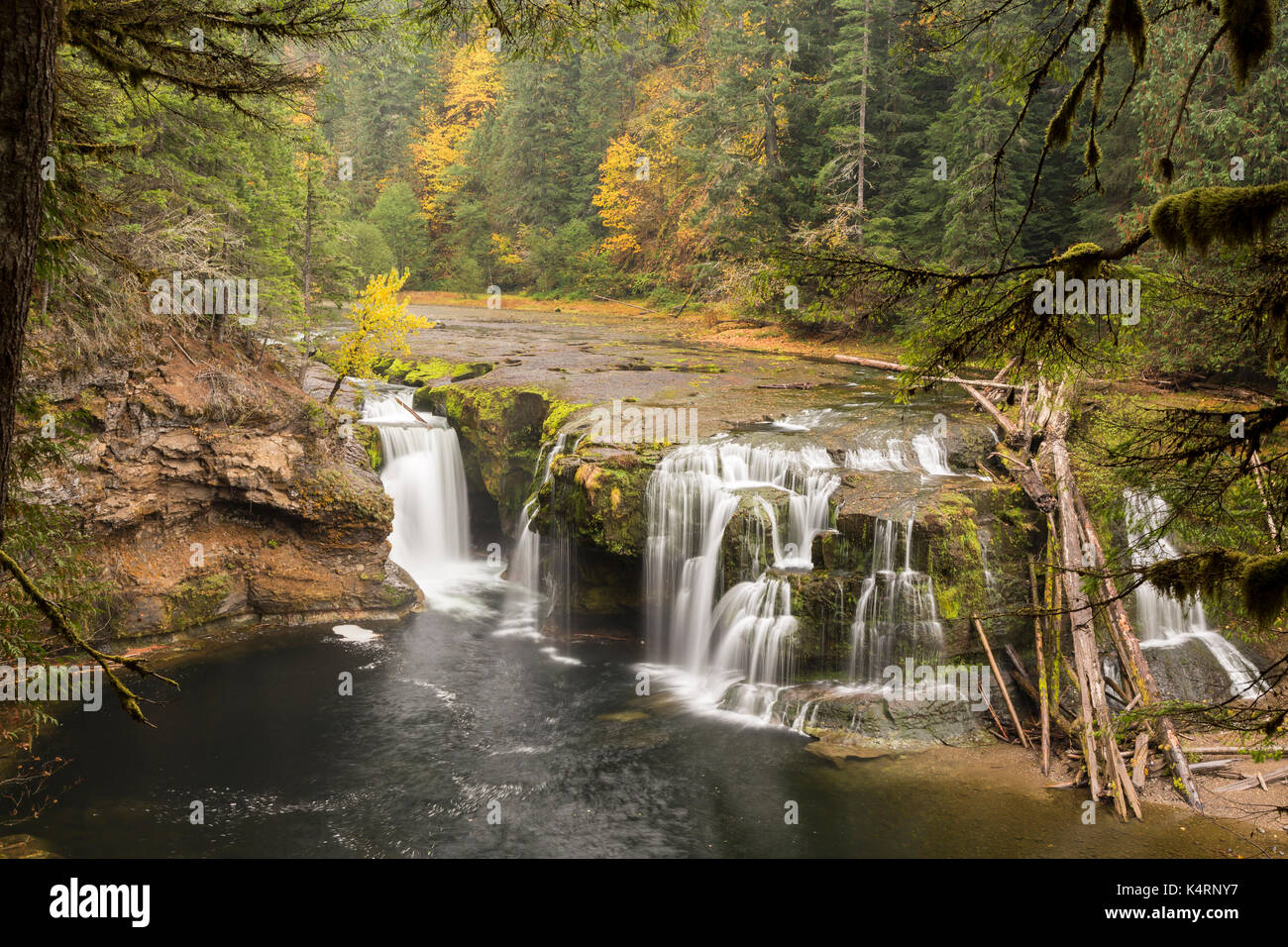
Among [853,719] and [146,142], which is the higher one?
[146,142]

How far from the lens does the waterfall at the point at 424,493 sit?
18.1 meters

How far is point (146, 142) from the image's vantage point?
1361cm

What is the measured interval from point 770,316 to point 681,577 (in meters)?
18.5

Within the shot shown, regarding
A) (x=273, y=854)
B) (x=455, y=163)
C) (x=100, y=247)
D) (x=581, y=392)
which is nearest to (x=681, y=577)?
(x=581, y=392)

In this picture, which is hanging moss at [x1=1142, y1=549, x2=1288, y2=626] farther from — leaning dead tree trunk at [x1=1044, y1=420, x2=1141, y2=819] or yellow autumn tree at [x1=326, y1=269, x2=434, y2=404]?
yellow autumn tree at [x1=326, y1=269, x2=434, y2=404]

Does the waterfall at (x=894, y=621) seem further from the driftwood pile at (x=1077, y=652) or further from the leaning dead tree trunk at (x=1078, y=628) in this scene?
the leaning dead tree trunk at (x=1078, y=628)

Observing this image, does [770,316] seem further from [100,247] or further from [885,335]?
[100,247]

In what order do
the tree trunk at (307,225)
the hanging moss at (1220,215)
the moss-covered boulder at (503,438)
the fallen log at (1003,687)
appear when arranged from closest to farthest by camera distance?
the hanging moss at (1220,215)
the fallen log at (1003,687)
the tree trunk at (307,225)
the moss-covered boulder at (503,438)

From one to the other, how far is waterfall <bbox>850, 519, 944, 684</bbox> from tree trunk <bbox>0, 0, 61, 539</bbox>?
10622 millimetres

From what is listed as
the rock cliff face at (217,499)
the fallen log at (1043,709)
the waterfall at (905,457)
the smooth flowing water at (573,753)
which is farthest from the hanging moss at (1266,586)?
the rock cliff face at (217,499)

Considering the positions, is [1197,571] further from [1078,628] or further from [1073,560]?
[1073,560]

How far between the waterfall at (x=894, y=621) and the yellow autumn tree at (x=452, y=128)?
4352cm

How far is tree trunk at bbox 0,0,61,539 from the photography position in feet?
9.52

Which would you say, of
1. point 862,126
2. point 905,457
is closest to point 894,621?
point 905,457
